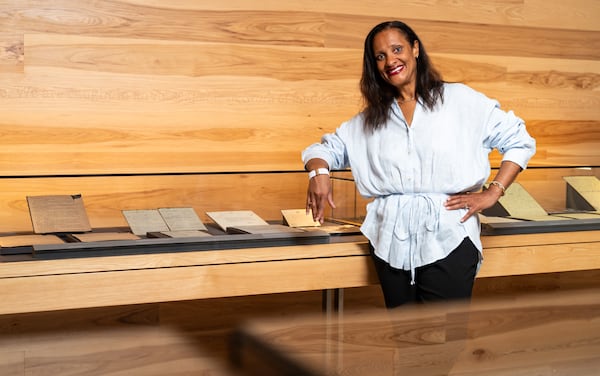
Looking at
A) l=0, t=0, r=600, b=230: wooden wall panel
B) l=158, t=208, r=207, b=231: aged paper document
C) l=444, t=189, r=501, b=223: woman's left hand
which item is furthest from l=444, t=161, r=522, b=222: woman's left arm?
l=158, t=208, r=207, b=231: aged paper document

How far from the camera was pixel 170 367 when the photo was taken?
1.00 metres

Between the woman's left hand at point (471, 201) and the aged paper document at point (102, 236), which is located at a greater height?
Result: the woman's left hand at point (471, 201)

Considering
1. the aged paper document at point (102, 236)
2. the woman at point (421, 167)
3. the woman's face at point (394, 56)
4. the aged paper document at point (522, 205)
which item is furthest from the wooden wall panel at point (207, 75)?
the aged paper document at point (522, 205)

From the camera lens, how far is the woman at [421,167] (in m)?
2.42

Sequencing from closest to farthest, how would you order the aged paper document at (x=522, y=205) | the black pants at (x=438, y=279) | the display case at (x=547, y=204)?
the black pants at (x=438, y=279)
the display case at (x=547, y=204)
the aged paper document at (x=522, y=205)

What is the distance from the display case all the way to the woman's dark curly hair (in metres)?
0.48

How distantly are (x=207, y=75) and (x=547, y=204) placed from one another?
146 cm

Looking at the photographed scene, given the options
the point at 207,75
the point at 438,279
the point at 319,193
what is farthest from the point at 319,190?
the point at 207,75

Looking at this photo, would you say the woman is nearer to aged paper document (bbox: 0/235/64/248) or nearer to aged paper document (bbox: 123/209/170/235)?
aged paper document (bbox: 123/209/170/235)

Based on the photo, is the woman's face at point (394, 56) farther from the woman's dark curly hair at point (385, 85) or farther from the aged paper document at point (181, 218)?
the aged paper document at point (181, 218)

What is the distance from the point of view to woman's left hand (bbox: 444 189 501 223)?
2.44 meters

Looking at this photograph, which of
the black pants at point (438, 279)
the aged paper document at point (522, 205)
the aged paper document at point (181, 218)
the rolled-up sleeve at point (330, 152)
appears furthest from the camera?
the aged paper document at point (522, 205)

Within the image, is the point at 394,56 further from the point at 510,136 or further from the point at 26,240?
the point at 26,240

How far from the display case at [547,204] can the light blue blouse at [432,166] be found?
42 cm
